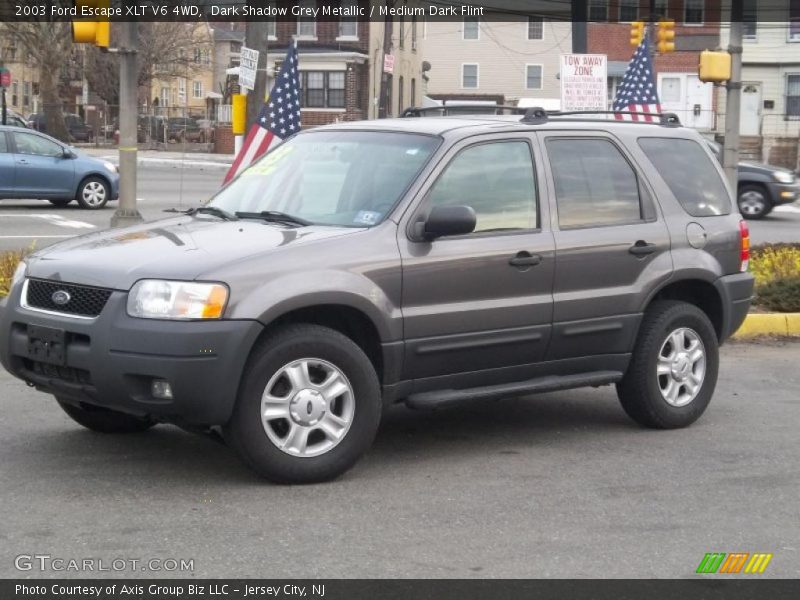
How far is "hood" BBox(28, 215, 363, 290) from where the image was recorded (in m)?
6.06

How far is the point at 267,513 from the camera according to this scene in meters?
5.81

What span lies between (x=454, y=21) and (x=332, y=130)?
6706 cm

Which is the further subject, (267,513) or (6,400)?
(6,400)

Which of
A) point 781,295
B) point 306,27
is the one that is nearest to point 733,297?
point 781,295

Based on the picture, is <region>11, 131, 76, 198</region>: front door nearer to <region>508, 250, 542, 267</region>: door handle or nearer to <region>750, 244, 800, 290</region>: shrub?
<region>750, 244, 800, 290</region>: shrub

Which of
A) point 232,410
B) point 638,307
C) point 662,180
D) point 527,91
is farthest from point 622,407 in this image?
point 527,91

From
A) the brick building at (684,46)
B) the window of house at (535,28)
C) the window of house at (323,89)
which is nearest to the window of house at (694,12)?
the brick building at (684,46)

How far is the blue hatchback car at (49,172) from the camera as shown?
2347 cm

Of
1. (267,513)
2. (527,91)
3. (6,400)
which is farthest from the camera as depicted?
(527,91)

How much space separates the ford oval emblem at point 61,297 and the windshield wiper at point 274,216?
1.16 m

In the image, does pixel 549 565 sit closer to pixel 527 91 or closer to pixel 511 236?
pixel 511 236

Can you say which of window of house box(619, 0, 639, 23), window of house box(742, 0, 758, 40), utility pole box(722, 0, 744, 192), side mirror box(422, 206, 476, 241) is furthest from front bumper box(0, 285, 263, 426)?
window of house box(619, 0, 639, 23)

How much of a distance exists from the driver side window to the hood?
2.22 feet

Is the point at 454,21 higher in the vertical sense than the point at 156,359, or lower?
higher
